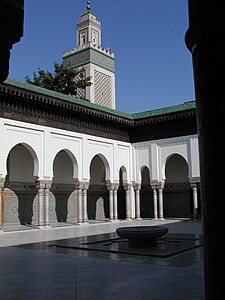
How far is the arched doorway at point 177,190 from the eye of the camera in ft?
65.3

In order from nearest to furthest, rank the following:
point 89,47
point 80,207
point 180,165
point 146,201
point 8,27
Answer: point 8,27, point 80,207, point 180,165, point 146,201, point 89,47

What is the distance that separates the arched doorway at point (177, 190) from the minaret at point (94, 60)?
468 inches

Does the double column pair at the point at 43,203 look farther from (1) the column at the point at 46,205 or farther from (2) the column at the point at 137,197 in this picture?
(2) the column at the point at 137,197

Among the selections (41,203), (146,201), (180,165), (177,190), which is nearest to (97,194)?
(146,201)

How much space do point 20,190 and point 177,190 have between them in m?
8.87

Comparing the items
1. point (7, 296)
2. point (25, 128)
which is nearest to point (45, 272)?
point (7, 296)

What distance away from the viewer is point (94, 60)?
32094 millimetres

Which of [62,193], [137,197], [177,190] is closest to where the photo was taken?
[62,193]

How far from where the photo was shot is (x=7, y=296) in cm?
408

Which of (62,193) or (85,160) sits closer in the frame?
(85,160)

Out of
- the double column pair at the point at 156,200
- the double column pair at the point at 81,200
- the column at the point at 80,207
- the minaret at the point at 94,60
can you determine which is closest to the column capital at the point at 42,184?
the double column pair at the point at 81,200

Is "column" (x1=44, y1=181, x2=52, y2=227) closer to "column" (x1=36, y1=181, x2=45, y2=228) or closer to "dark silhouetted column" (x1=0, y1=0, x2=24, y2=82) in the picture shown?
"column" (x1=36, y1=181, x2=45, y2=228)

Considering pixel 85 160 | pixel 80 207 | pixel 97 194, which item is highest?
pixel 85 160

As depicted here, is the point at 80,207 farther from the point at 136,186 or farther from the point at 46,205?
the point at 136,186
